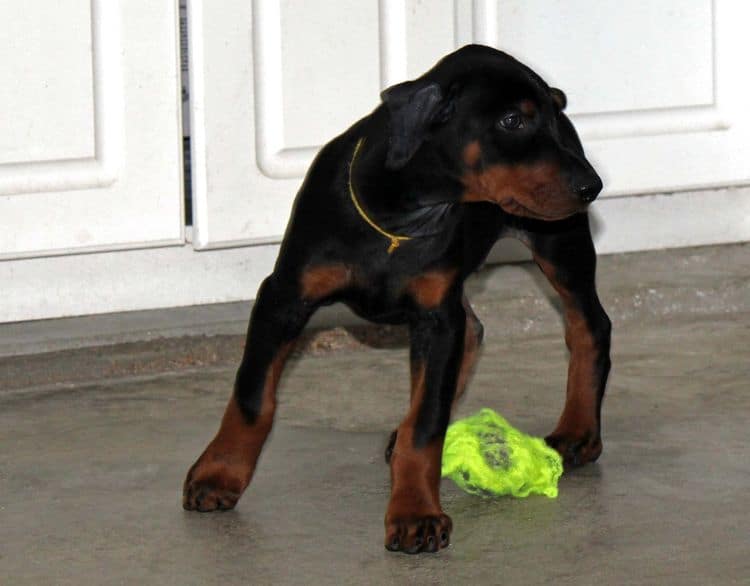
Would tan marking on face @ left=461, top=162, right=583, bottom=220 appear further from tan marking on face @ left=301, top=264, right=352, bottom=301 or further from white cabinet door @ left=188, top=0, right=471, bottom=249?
white cabinet door @ left=188, top=0, right=471, bottom=249

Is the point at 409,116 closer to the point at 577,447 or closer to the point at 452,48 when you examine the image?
the point at 577,447

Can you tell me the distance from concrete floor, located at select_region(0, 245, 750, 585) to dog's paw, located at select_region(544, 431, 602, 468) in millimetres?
43

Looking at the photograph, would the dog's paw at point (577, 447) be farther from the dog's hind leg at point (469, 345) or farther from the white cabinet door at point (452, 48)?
the white cabinet door at point (452, 48)

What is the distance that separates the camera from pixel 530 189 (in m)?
2.62

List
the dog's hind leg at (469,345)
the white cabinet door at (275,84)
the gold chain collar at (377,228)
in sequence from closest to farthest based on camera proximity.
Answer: the gold chain collar at (377,228) < the dog's hind leg at (469,345) < the white cabinet door at (275,84)

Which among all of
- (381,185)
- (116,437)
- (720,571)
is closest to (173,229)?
(116,437)

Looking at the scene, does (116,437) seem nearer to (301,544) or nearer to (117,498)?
(117,498)

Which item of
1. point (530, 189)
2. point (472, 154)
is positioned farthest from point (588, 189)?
point (472, 154)

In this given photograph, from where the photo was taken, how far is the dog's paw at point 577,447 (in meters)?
3.09

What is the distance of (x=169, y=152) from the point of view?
4090 millimetres

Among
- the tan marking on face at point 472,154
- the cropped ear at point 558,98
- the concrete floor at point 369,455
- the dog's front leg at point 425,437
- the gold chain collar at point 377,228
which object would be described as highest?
the cropped ear at point 558,98

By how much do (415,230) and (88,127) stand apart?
1.51m

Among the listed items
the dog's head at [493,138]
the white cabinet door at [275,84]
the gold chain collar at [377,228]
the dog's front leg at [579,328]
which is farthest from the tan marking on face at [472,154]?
the white cabinet door at [275,84]

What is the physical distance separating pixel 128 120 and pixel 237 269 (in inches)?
20.9
